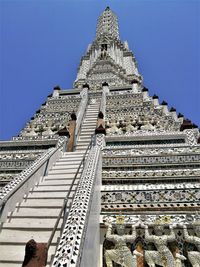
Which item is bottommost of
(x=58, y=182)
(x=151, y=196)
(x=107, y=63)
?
(x=151, y=196)

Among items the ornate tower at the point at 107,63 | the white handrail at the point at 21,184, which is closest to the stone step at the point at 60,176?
the white handrail at the point at 21,184

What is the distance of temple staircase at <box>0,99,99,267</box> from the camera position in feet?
14.9

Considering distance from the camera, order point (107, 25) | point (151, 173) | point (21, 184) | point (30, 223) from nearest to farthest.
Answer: point (30, 223)
point (21, 184)
point (151, 173)
point (107, 25)

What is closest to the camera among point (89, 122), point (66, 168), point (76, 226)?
point (76, 226)

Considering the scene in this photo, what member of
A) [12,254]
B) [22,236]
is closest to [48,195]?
[22,236]

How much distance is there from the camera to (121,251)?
4.77 metres

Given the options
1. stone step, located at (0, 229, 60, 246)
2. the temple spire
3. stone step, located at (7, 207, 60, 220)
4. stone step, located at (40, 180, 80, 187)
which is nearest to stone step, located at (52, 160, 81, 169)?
stone step, located at (40, 180, 80, 187)

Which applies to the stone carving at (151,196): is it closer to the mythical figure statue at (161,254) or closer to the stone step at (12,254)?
the mythical figure statue at (161,254)

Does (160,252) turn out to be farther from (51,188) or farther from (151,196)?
(51,188)

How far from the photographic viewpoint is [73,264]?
3.14 metres

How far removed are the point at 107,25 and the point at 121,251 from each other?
108ft

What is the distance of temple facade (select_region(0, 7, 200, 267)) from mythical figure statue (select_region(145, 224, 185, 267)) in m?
0.01

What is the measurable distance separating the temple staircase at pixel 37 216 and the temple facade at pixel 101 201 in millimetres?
16

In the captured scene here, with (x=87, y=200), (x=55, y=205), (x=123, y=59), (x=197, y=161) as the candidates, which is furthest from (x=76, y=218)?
(x=123, y=59)
